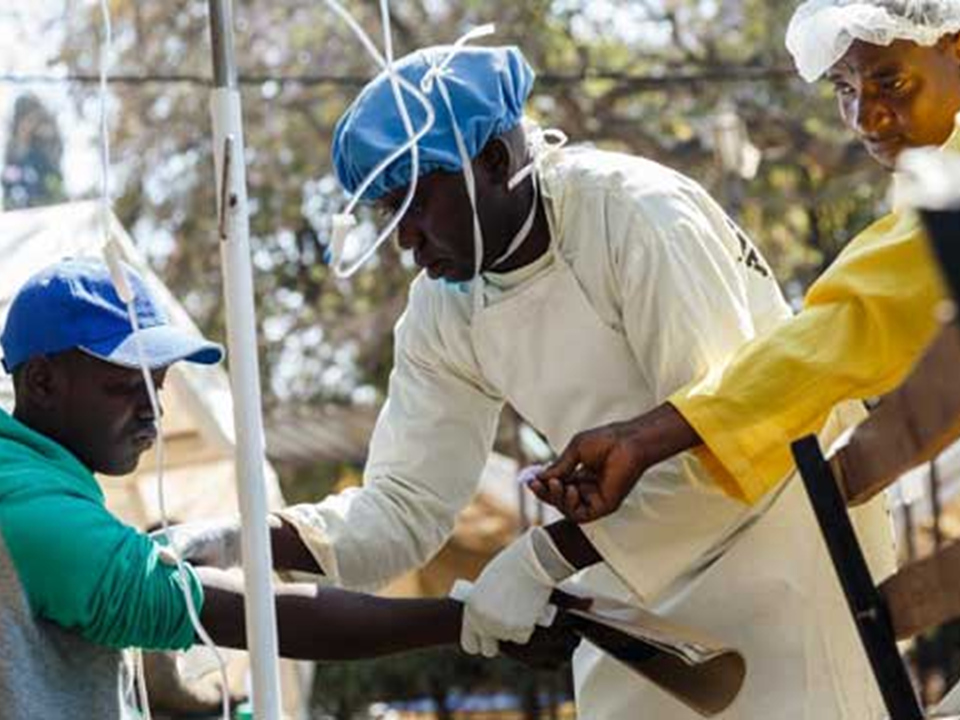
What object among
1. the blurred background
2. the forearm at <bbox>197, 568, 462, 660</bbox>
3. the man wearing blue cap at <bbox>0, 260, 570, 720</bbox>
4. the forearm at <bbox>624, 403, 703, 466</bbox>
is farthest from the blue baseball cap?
the blurred background

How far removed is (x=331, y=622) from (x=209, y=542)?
0.33 m

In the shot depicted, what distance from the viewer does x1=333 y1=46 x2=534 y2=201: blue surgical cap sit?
3.26 metres

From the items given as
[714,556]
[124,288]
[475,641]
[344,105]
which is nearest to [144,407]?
[124,288]

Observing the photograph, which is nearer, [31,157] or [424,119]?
[424,119]

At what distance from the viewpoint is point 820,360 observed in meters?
2.88

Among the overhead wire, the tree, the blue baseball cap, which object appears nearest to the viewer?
the overhead wire

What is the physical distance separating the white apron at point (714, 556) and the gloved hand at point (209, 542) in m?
0.53

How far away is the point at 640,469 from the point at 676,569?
396 millimetres

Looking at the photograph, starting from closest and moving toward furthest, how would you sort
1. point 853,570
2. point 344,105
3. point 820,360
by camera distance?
1. point 853,570
2. point 820,360
3. point 344,105

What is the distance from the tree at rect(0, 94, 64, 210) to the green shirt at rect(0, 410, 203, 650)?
412 inches

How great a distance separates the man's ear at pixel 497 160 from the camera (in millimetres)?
3348

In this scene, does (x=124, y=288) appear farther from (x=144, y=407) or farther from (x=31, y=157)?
(x=31, y=157)

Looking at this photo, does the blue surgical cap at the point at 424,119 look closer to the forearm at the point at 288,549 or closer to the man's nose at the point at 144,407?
the man's nose at the point at 144,407

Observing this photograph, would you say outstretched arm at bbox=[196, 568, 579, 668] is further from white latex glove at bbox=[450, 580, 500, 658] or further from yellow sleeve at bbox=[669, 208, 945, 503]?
yellow sleeve at bbox=[669, 208, 945, 503]
